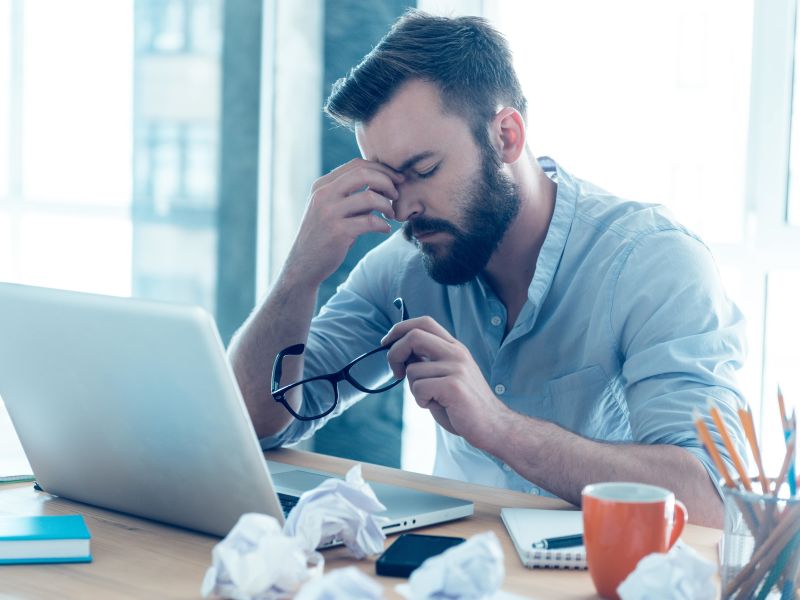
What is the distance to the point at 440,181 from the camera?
1570 millimetres

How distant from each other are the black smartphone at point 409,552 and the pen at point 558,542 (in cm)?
8

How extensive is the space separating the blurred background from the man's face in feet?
3.05

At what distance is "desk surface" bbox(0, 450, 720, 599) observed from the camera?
34.2 inches

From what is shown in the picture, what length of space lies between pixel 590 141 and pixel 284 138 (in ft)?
2.73

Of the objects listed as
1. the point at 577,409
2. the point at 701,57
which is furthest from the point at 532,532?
the point at 701,57

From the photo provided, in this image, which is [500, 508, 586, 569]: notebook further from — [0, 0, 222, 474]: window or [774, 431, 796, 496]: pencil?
[0, 0, 222, 474]: window

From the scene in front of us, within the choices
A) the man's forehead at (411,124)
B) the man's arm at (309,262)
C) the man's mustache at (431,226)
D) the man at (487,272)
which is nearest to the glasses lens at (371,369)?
the man at (487,272)

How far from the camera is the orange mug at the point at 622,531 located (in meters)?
0.84

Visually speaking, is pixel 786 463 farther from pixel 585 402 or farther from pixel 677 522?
pixel 585 402

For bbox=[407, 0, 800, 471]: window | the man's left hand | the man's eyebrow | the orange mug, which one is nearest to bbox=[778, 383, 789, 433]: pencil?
the orange mug

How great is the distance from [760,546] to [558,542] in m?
0.21

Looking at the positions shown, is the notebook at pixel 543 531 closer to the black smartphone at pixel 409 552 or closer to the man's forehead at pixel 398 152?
the black smartphone at pixel 409 552

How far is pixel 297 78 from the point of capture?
2.78m

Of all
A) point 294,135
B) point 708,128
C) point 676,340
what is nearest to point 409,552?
point 676,340
